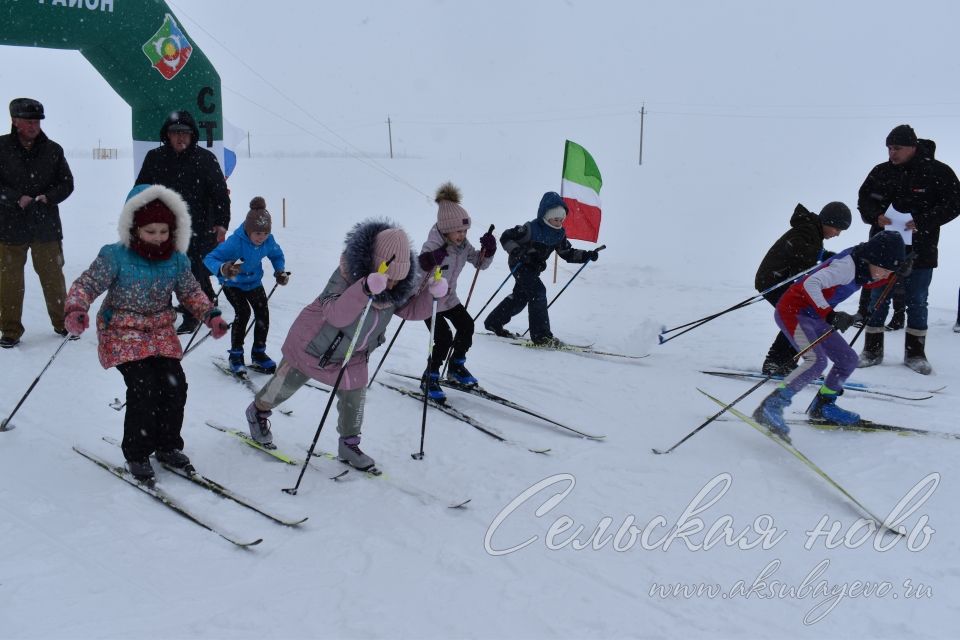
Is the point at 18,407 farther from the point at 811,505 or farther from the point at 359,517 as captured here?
the point at 811,505

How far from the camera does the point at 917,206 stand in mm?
6707

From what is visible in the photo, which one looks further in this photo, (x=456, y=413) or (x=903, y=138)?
(x=903, y=138)

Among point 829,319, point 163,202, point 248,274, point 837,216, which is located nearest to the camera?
point 163,202

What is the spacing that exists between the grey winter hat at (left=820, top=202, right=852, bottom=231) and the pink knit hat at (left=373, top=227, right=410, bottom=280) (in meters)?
4.35

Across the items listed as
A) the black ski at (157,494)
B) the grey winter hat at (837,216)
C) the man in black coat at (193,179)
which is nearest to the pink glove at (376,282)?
the black ski at (157,494)

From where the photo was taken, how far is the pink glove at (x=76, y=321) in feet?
11.7

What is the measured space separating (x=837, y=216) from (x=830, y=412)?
216 centimetres

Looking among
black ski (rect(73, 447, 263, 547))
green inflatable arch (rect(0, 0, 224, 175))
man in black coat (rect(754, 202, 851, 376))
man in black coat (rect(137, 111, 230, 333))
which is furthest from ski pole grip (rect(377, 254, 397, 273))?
green inflatable arch (rect(0, 0, 224, 175))

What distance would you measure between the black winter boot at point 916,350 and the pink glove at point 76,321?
701 centimetres

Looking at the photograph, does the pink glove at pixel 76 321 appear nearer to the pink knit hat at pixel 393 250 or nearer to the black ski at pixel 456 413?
the pink knit hat at pixel 393 250

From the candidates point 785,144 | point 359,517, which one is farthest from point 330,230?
point 785,144

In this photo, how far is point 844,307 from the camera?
943 centimetres

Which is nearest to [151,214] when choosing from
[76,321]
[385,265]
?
[76,321]

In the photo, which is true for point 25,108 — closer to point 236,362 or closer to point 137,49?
point 137,49
